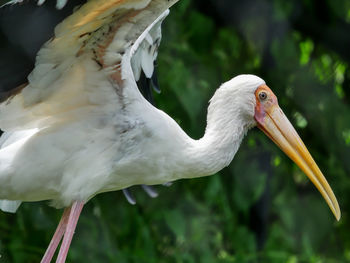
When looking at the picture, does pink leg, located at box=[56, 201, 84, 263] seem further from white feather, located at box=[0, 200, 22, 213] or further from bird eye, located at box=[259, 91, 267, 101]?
bird eye, located at box=[259, 91, 267, 101]

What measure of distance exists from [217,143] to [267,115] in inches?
8.3

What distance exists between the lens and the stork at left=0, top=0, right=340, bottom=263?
2555 millimetres

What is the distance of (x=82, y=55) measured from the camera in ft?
8.25

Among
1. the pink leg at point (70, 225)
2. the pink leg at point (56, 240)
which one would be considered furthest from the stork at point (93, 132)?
the pink leg at point (56, 240)

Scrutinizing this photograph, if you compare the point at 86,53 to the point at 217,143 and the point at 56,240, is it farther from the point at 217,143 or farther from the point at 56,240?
the point at 56,240

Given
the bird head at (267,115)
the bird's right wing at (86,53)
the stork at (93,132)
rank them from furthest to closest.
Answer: the bird head at (267,115), the stork at (93,132), the bird's right wing at (86,53)

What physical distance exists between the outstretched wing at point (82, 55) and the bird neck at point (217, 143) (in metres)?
0.24

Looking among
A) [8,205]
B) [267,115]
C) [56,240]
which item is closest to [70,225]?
[56,240]

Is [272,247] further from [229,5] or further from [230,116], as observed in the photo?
[230,116]

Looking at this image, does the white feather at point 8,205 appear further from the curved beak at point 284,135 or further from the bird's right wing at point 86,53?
the curved beak at point 284,135

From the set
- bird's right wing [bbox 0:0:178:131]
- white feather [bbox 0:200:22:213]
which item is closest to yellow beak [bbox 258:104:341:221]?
bird's right wing [bbox 0:0:178:131]

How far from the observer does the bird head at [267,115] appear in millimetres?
2693

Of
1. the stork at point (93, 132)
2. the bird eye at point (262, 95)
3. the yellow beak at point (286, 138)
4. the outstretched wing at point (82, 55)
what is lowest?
the yellow beak at point (286, 138)

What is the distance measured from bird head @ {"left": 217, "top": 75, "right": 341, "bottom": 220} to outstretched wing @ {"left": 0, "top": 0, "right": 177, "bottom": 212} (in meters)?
0.32
